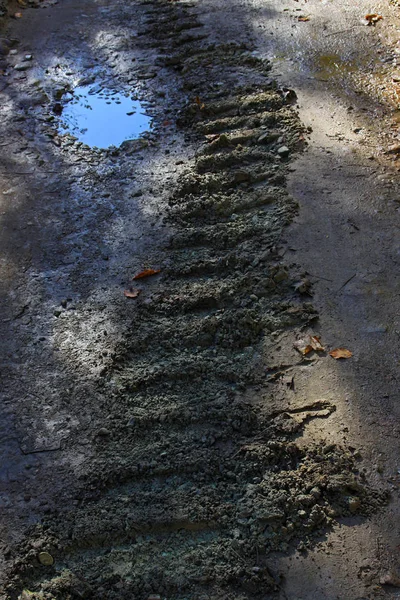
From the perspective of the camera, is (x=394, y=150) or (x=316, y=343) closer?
(x=316, y=343)

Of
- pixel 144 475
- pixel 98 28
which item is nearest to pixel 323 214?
pixel 144 475

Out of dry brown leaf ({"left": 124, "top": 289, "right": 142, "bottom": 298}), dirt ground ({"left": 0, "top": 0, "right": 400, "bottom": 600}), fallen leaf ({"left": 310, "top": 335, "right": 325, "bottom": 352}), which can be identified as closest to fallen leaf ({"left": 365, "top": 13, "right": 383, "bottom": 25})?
dirt ground ({"left": 0, "top": 0, "right": 400, "bottom": 600})

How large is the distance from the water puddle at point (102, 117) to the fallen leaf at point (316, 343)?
8.02 ft

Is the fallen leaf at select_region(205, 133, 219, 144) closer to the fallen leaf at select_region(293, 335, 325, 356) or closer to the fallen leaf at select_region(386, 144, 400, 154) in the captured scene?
the fallen leaf at select_region(386, 144, 400, 154)

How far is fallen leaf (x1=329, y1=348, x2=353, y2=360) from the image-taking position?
112 inches

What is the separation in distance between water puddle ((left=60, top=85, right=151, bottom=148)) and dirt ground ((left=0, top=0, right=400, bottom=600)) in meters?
0.11

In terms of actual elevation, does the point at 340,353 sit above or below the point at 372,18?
below

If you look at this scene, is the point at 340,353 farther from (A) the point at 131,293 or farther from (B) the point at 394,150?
(B) the point at 394,150

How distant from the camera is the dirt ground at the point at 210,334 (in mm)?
2275

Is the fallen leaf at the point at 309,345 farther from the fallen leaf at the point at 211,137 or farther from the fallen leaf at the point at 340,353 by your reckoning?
the fallen leaf at the point at 211,137

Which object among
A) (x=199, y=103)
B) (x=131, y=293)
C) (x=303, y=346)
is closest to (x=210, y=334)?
(x=303, y=346)

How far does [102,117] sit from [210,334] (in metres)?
2.67

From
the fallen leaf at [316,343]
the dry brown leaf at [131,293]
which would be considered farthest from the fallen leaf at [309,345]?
the dry brown leaf at [131,293]

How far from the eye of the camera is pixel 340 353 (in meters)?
2.87
